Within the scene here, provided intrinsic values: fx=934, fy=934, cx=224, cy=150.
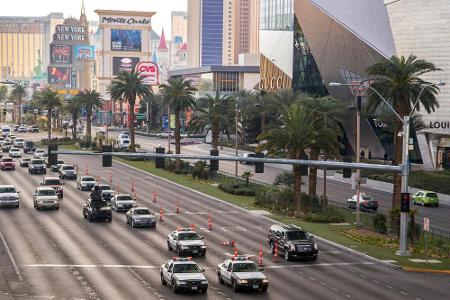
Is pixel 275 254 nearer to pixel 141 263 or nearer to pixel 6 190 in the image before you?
pixel 141 263

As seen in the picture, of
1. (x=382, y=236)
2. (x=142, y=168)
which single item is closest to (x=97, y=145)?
(x=142, y=168)

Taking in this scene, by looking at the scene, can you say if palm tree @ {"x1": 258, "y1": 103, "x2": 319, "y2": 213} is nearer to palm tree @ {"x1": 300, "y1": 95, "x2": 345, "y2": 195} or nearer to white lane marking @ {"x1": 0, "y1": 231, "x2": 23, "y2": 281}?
palm tree @ {"x1": 300, "y1": 95, "x2": 345, "y2": 195}

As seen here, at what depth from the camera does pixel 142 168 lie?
11294 centimetres

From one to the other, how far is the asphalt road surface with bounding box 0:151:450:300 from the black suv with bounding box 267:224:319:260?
1.81ft

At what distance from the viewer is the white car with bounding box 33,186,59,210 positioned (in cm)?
7169

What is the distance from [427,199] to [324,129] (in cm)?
1543

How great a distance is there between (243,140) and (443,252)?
93531 millimetres

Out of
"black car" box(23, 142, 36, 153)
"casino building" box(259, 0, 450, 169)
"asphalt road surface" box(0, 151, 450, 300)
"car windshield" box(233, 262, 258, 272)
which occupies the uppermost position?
"casino building" box(259, 0, 450, 169)

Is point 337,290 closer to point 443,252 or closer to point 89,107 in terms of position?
point 443,252

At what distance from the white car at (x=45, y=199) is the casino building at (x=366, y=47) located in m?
54.0

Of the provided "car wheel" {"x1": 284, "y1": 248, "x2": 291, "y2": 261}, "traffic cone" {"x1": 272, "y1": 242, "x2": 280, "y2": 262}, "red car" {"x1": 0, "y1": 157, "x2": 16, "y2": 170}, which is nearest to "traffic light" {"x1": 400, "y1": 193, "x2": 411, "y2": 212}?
"car wheel" {"x1": 284, "y1": 248, "x2": 291, "y2": 261}

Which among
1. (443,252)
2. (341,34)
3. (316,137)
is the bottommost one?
(443,252)

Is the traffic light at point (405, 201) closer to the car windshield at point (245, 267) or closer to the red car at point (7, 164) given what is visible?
the car windshield at point (245, 267)

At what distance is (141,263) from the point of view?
48.5 meters
